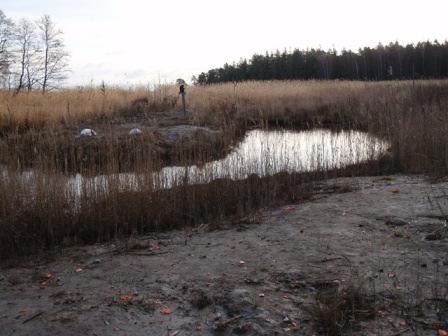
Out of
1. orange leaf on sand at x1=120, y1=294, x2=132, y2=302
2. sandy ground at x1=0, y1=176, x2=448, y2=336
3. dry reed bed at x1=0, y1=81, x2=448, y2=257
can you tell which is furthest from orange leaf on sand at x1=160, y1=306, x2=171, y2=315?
dry reed bed at x1=0, y1=81, x2=448, y2=257

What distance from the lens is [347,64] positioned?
171 ft

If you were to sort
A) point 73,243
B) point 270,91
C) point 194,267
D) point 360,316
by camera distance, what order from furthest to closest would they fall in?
point 270,91, point 73,243, point 194,267, point 360,316

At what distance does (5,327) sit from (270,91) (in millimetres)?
20271

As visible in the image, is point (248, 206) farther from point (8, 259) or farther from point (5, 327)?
point (5, 327)

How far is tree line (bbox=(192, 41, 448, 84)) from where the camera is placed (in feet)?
154

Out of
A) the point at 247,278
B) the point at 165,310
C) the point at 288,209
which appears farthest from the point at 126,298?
the point at 288,209

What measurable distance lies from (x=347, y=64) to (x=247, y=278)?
51.1m

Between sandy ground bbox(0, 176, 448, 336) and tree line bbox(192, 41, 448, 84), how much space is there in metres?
37.5

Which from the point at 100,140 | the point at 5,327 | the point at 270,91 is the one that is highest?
the point at 270,91

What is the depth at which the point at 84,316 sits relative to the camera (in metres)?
3.46

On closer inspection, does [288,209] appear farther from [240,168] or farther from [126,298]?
[126,298]

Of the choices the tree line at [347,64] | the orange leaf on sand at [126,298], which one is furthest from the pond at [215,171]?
the tree line at [347,64]

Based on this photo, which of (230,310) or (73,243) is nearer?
(230,310)

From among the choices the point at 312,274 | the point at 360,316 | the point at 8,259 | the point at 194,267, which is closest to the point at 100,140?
the point at 8,259
